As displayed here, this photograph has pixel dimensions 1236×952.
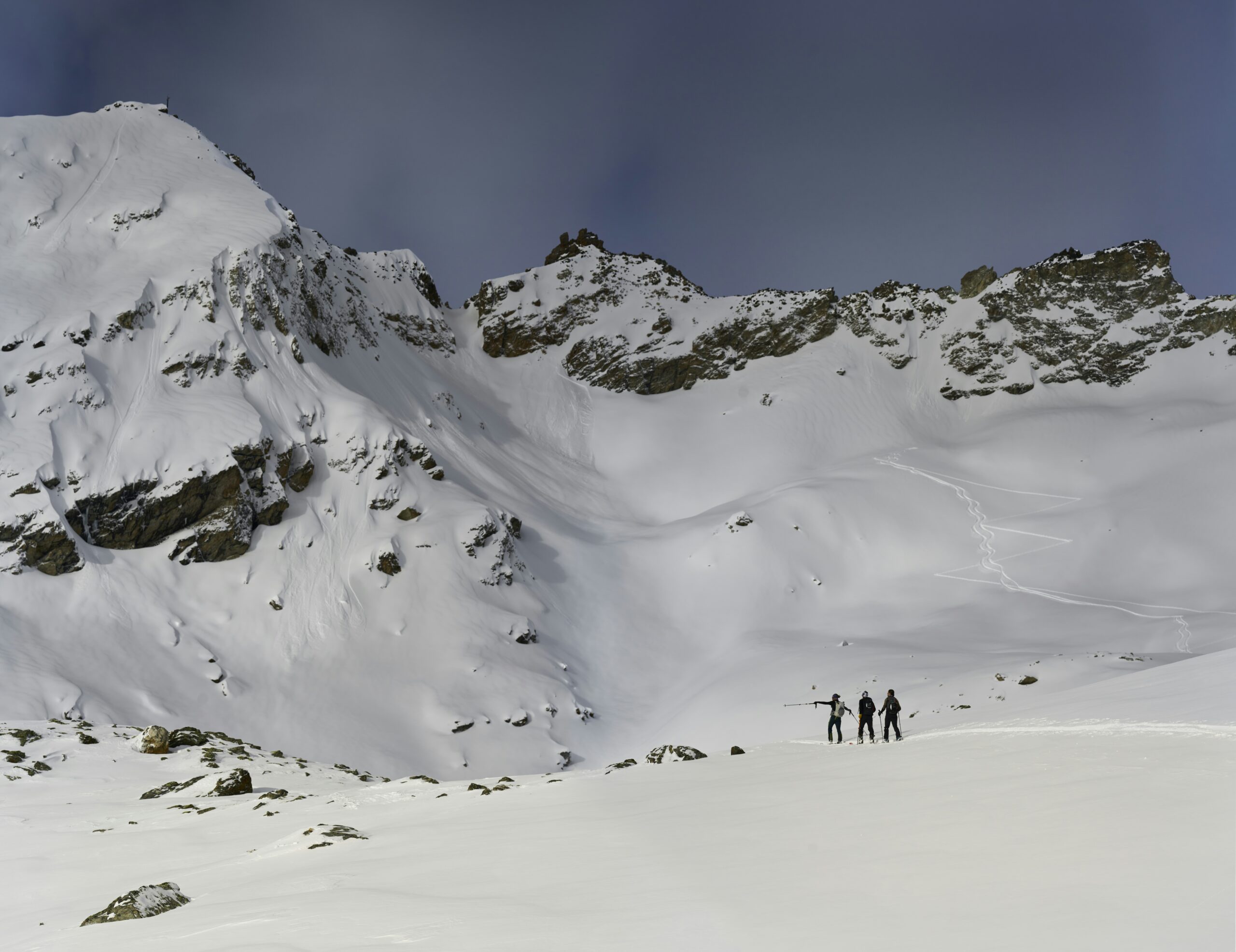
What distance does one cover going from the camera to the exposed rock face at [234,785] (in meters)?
14.9

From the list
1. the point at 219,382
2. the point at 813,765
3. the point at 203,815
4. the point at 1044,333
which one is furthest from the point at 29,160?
the point at 1044,333

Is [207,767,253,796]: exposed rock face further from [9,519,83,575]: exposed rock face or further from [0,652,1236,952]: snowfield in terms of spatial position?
[9,519,83,575]: exposed rock face

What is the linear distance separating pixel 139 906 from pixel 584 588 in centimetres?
4484

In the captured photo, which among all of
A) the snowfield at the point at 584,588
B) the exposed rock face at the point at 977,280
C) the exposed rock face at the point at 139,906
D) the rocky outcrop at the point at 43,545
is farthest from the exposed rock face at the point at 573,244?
the exposed rock face at the point at 139,906

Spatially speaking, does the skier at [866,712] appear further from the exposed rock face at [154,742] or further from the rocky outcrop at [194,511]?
the rocky outcrop at [194,511]

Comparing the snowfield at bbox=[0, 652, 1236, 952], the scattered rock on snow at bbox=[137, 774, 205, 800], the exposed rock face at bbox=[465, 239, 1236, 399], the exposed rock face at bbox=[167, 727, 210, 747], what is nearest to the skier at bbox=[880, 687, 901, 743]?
the snowfield at bbox=[0, 652, 1236, 952]

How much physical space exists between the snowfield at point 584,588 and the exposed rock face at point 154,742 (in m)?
0.91

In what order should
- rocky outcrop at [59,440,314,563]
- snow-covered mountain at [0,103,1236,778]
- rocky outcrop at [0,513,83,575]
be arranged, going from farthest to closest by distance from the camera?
rocky outcrop at [59,440,314,563] < rocky outcrop at [0,513,83,575] < snow-covered mountain at [0,103,1236,778]

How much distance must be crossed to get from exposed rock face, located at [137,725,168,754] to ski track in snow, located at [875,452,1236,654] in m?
35.4

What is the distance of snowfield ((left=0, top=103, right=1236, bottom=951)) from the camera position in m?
5.55

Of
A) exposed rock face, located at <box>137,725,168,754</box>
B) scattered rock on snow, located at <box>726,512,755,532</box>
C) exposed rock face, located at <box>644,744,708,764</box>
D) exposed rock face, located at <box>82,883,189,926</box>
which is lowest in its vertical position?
exposed rock face, located at <box>82,883,189,926</box>

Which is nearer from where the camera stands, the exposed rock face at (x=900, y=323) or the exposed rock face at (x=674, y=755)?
the exposed rock face at (x=674, y=755)

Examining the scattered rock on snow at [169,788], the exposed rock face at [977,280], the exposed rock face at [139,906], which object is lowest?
the exposed rock face at [139,906]

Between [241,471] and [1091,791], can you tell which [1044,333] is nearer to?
[241,471]
